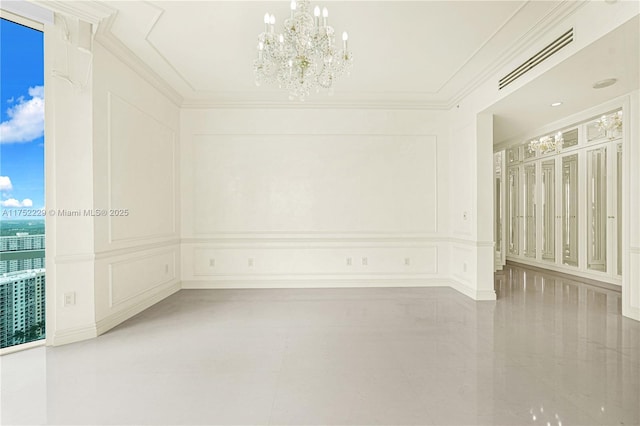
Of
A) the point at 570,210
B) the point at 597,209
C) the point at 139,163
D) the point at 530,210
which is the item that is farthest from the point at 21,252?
the point at 530,210

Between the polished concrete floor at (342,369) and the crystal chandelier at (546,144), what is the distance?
406 centimetres

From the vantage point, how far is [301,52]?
291cm

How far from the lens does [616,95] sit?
14.1 ft

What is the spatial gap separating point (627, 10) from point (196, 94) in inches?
208

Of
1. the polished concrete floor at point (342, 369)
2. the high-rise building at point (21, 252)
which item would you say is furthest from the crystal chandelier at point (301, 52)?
the high-rise building at point (21, 252)

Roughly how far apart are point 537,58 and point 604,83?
1.08 meters

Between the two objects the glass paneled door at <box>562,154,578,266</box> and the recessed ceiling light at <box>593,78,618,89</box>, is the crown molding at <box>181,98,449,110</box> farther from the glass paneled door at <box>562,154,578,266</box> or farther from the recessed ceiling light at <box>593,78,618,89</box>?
the glass paneled door at <box>562,154,578,266</box>

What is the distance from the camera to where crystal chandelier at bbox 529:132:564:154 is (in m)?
6.86

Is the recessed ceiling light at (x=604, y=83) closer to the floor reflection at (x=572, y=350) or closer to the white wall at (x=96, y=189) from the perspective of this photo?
the floor reflection at (x=572, y=350)

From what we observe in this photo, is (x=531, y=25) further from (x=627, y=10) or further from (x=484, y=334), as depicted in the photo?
(x=484, y=334)

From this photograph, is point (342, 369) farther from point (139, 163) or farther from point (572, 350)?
point (139, 163)

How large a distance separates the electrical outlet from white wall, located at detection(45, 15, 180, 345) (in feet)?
A: 0.06

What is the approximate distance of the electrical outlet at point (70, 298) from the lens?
325 cm

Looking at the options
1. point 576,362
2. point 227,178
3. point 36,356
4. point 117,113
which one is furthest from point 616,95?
point 36,356
